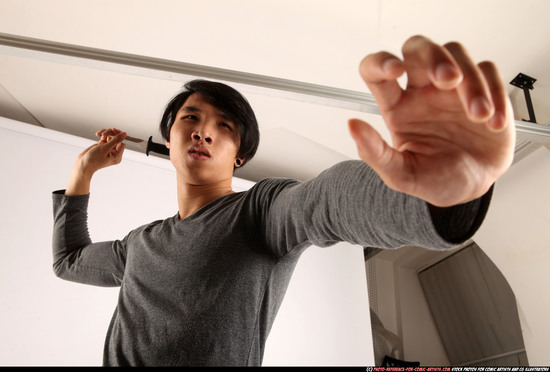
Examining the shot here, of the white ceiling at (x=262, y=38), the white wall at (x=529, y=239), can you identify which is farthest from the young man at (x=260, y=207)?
the white wall at (x=529, y=239)

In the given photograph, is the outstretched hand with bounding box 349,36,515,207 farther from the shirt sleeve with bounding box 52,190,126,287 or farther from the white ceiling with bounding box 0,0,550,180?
the white ceiling with bounding box 0,0,550,180

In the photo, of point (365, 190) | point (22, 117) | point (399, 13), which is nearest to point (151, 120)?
point (22, 117)

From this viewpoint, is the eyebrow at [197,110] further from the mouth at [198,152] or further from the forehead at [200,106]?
the mouth at [198,152]

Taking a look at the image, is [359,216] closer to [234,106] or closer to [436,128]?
[436,128]

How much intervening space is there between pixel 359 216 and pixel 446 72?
0.17 metres

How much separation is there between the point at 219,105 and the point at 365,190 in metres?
0.48

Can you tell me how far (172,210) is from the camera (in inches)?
74.8

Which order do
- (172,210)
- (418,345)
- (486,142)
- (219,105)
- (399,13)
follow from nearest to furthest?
(486,142) → (219,105) → (399,13) → (172,210) → (418,345)

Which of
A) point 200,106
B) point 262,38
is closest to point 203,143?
point 200,106

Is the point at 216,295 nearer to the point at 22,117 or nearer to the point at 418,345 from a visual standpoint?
the point at 22,117

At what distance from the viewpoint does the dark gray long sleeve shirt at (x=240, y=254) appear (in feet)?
1.27

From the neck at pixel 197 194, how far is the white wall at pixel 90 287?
1.09 meters

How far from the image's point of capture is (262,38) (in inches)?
62.2

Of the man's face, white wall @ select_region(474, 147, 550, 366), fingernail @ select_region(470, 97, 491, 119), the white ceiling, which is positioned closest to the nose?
the man's face
